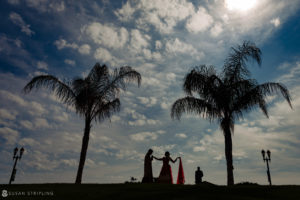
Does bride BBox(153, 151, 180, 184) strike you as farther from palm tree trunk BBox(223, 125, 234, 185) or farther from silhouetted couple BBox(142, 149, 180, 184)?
palm tree trunk BBox(223, 125, 234, 185)

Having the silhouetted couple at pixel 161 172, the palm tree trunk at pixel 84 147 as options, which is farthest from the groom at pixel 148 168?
the palm tree trunk at pixel 84 147

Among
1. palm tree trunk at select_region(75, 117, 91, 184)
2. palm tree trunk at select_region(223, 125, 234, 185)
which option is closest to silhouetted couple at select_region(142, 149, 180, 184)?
palm tree trunk at select_region(223, 125, 234, 185)

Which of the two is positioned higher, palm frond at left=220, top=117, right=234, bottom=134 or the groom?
palm frond at left=220, top=117, right=234, bottom=134

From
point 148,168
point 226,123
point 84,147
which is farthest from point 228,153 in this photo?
point 84,147

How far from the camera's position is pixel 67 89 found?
61.8 ft

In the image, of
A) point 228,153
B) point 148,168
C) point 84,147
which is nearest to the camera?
point 148,168

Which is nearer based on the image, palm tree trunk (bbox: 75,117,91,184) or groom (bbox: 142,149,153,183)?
groom (bbox: 142,149,153,183)

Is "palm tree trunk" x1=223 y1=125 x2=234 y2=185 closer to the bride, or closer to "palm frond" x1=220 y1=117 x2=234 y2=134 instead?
"palm frond" x1=220 y1=117 x2=234 y2=134

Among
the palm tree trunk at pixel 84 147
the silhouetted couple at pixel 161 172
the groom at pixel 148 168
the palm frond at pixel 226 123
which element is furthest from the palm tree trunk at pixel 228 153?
the palm tree trunk at pixel 84 147

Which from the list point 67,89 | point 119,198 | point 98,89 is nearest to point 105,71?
point 98,89

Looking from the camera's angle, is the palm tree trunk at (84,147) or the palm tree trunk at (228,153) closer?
the palm tree trunk at (228,153)

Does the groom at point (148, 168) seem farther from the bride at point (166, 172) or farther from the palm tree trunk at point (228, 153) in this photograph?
the palm tree trunk at point (228, 153)

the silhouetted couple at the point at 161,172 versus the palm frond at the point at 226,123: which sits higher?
the palm frond at the point at 226,123

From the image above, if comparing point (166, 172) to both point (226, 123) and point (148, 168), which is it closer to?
point (148, 168)
